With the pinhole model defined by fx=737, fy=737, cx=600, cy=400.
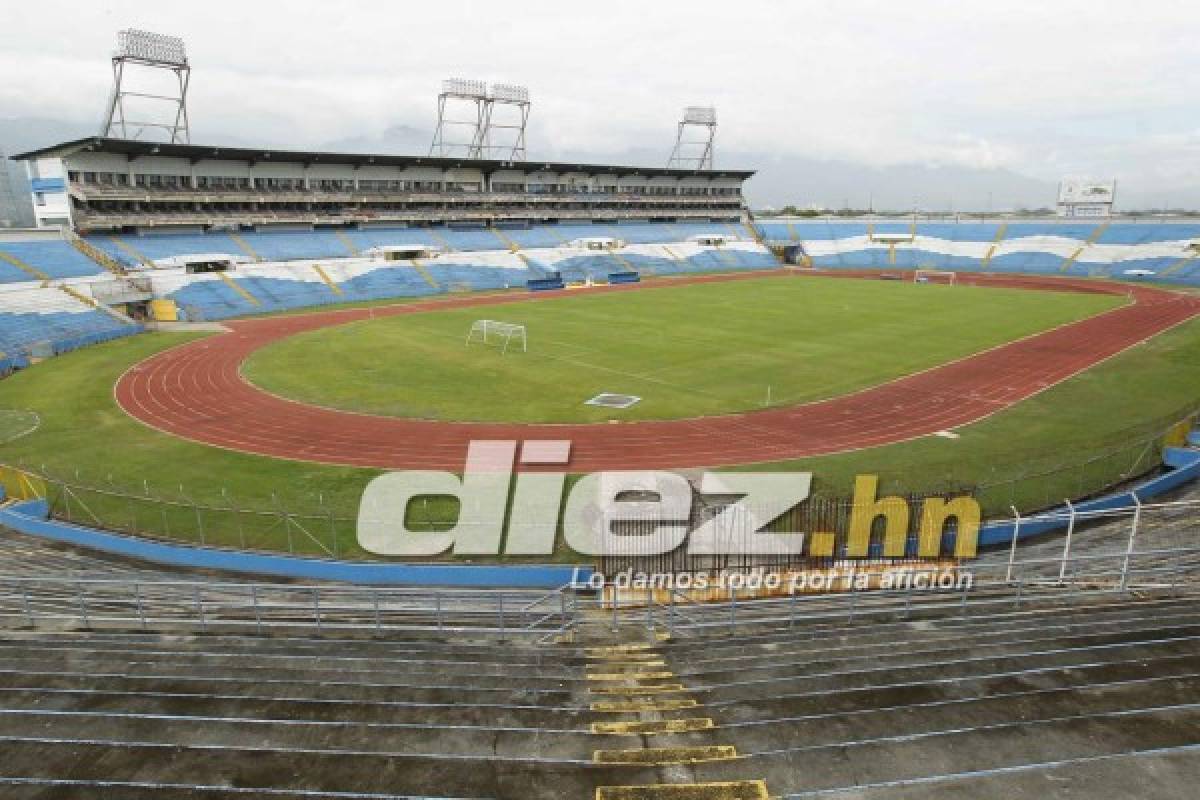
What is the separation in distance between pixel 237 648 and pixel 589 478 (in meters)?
Result: 13.5

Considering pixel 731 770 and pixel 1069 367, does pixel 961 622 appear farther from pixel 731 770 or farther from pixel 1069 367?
pixel 1069 367

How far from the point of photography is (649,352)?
4472 cm

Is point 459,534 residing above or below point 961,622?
below

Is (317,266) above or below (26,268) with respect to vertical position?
below

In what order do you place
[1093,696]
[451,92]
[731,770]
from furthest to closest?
[451,92], [1093,696], [731,770]

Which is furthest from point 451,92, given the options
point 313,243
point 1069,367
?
point 1069,367

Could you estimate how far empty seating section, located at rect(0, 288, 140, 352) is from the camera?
4428 centimetres

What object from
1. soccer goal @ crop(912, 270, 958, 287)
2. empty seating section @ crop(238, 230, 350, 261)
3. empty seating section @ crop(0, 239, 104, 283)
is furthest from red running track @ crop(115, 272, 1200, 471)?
soccer goal @ crop(912, 270, 958, 287)

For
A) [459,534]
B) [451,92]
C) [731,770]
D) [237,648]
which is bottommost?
[459,534]

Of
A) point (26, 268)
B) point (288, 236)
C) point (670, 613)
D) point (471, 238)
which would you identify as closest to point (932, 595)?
point (670, 613)

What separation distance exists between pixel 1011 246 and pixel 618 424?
88.4m

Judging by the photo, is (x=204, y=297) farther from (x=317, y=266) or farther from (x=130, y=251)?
(x=317, y=266)

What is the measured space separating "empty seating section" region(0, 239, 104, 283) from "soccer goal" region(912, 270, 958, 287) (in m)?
80.6

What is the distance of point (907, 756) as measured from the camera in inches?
342
